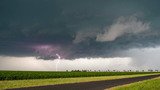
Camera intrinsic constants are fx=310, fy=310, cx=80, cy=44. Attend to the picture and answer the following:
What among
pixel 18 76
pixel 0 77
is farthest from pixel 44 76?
pixel 0 77

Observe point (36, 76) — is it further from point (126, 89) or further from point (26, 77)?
point (126, 89)

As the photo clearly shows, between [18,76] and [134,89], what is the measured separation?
41.6 m

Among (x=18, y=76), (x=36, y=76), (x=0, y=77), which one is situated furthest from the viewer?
(x=36, y=76)

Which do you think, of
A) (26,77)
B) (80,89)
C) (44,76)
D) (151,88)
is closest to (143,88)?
(151,88)

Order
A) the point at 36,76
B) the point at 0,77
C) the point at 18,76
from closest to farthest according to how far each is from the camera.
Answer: the point at 0,77 → the point at 18,76 → the point at 36,76

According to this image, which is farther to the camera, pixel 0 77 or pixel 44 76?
pixel 44 76

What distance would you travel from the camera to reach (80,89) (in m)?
36.0

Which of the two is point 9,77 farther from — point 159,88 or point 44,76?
point 159,88

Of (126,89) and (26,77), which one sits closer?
(126,89)

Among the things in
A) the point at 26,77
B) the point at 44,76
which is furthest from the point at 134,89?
the point at 44,76

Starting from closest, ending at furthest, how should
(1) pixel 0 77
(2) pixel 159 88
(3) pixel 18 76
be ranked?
(2) pixel 159 88
(1) pixel 0 77
(3) pixel 18 76

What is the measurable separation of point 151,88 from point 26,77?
44094 mm

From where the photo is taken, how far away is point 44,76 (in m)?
84.9

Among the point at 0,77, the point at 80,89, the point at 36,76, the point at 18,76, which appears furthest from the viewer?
the point at 36,76
